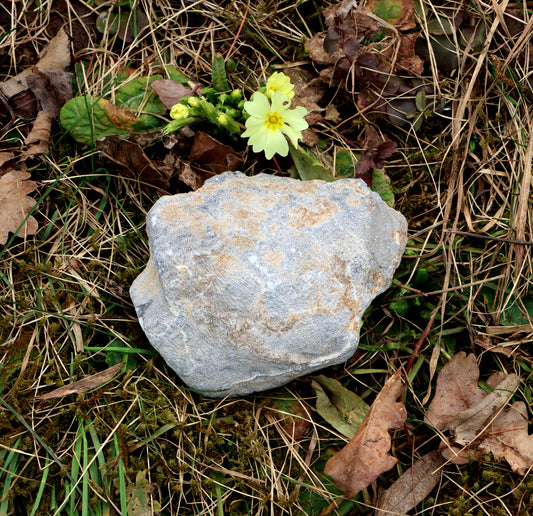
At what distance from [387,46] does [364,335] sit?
5.44 feet

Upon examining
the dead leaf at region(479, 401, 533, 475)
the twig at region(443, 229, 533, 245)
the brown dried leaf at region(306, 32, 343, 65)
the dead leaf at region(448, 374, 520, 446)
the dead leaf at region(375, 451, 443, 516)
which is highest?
the brown dried leaf at region(306, 32, 343, 65)

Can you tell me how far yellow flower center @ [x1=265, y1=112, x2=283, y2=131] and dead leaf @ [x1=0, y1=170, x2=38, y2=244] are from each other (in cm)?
132

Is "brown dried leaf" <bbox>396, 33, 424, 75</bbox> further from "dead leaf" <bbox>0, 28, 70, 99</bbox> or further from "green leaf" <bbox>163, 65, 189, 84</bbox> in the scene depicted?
"dead leaf" <bbox>0, 28, 70, 99</bbox>

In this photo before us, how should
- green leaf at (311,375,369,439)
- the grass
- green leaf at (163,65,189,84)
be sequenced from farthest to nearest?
green leaf at (163,65,189,84)
green leaf at (311,375,369,439)
the grass

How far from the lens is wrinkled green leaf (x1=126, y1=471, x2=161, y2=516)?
2.63 metres

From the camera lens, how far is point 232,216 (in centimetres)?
267

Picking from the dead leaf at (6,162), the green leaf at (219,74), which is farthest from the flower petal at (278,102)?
the dead leaf at (6,162)

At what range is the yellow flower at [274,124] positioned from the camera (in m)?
2.79

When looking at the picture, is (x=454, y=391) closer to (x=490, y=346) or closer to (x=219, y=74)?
(x=490, y=346)

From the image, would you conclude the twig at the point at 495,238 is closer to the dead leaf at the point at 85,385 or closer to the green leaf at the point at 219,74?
the green leaf at the point at 219,74

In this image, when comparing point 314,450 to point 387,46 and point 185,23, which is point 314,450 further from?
point 185,23

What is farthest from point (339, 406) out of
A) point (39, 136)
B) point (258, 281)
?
point (39, 136)

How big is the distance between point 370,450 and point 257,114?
5.49ft

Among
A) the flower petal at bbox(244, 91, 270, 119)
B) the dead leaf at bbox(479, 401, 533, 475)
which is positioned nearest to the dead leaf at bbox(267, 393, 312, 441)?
the dead leaf at bbox(479, 401, 533, 475)
